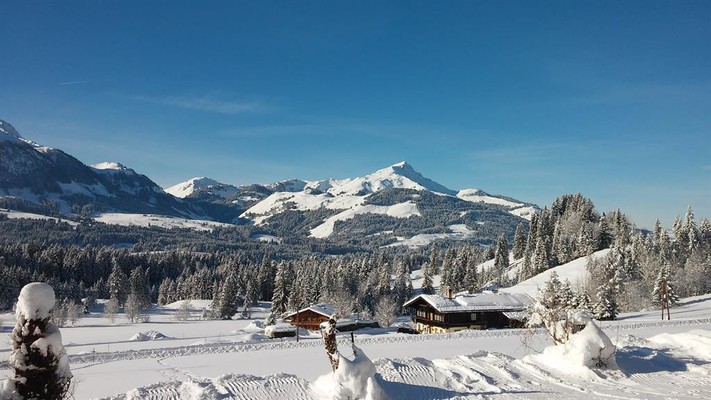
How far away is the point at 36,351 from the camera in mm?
9461

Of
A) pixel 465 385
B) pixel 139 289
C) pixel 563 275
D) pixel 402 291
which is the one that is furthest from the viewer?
pixel 139 289

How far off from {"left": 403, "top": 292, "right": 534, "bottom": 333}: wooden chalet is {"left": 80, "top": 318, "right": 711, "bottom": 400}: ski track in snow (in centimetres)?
2840

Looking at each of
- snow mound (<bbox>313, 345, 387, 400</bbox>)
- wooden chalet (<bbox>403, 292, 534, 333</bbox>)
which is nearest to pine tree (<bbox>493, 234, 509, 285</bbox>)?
wooden chalet (<bbox>403, 292, 534, 333</bbox>)

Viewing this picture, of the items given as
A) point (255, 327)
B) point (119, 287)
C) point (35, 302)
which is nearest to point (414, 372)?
point (35, 302)

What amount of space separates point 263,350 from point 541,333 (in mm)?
21858

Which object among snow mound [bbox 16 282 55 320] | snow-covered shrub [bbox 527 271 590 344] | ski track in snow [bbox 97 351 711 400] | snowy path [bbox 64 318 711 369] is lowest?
snowy path [bbox 64 318 711 369]

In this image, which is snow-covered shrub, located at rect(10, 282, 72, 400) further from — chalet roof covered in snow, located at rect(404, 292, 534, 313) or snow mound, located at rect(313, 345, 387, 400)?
chalet roof covered in snow, located at rect(404, 292, 534, 313)

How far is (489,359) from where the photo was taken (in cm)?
2220

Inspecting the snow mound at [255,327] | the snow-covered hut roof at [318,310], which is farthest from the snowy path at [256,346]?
the snow-covered hut roof at [318,310]

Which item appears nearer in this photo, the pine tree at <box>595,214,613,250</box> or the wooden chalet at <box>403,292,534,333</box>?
the wooden chalet at <box>403,292,534,333</box>

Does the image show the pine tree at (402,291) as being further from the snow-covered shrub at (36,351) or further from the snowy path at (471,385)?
the snow-covered shrub at (36,351)

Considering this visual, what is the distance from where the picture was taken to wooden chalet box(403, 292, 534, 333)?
51.6 m

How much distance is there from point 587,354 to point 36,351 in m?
20.1

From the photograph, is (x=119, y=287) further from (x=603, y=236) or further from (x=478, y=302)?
(x=603, y=236)
